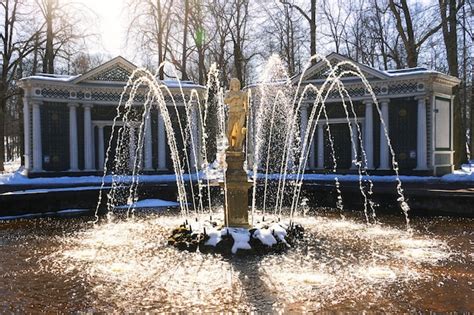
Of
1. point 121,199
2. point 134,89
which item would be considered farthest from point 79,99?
point 121,199

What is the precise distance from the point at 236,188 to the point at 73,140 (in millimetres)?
16533

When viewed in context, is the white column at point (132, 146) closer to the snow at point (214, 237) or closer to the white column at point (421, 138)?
the white column at point (421, 138)

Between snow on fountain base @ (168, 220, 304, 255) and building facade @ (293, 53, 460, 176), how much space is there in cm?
1349

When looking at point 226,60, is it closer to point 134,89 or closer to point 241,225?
point 134,89

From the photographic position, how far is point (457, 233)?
33.9 feet

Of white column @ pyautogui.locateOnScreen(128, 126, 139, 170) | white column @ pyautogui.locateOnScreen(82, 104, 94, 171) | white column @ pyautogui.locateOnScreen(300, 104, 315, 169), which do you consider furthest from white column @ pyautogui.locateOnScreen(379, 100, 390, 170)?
white column @ pyautogui.locateOnScreen(82, 104, 94, 171)

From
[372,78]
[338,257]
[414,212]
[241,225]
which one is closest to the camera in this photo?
[338,257]

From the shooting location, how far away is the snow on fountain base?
851cm

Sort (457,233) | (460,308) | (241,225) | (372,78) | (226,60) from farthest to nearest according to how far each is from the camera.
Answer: (226,60) < (372,78) < (457,233) < (241,225) < (460,308)

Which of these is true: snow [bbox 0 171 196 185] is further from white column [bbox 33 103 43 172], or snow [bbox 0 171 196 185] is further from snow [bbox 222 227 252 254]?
snow [bbox 222 227 252 254]

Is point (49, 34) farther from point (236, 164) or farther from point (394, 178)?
point (236, 164)

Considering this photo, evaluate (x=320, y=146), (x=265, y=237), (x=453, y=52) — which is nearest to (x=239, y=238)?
(x=265, y=237)

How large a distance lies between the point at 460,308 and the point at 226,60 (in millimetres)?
33591

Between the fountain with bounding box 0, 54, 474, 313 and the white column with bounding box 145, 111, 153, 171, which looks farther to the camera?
the white column with bounding box 145, 111, 153, 171
